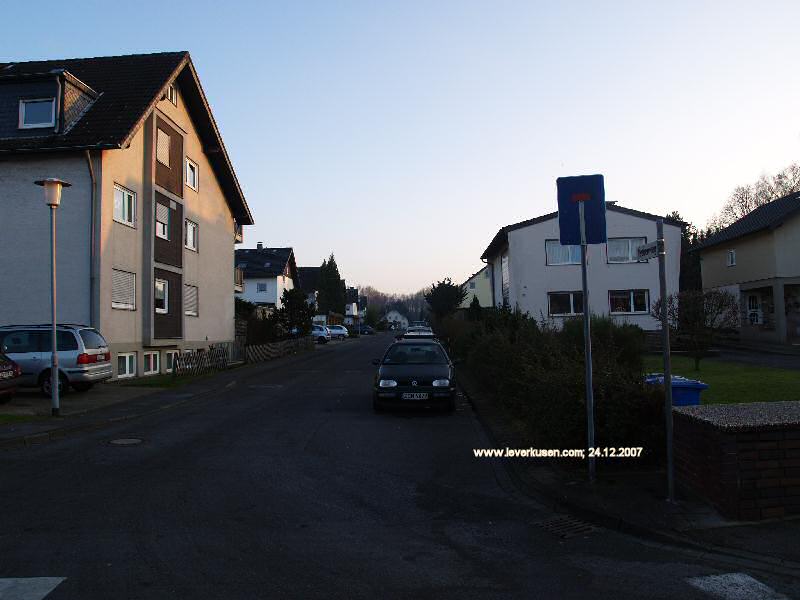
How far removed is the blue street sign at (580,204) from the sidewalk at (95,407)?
864cm

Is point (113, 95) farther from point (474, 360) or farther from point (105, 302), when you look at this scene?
point (474, 360)

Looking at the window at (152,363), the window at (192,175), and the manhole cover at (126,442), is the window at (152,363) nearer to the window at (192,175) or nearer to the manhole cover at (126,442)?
the window at (192,175)

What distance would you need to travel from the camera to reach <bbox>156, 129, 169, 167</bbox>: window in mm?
23692

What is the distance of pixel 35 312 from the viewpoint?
19.5m

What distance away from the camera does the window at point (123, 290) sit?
20622mm

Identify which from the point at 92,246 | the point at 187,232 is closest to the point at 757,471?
the point at 92,246

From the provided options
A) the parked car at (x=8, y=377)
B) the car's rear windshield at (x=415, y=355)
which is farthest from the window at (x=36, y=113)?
Answer: the car's rear windshield at (x=415, y=355)

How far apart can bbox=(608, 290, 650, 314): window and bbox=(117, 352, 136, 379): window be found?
23882 mm

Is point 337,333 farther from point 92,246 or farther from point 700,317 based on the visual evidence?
point 700,317

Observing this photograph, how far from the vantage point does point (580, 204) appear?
700 centimetres

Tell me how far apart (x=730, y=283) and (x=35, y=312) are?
35774mm

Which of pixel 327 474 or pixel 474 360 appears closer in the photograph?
pixel 327 474

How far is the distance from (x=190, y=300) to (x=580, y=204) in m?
23.0

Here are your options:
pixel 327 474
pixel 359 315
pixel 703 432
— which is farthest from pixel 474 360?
pixel 359 315
